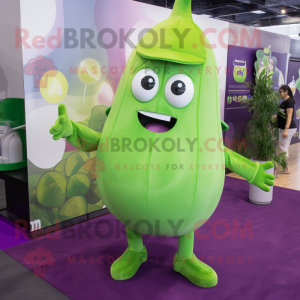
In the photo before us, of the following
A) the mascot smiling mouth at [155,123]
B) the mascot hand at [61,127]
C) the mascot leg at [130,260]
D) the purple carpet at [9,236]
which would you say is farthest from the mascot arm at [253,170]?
the purple carpet at [9,236]

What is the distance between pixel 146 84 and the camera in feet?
6.00

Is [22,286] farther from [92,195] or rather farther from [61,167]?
[92,195]

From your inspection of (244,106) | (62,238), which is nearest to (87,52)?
(62,238)

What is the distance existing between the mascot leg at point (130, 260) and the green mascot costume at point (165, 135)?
0.46m

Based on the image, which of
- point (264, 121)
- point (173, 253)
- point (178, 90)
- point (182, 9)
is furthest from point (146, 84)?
point (264, 121)

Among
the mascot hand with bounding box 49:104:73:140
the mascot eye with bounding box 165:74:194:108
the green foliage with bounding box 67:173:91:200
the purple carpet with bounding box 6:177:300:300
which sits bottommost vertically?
the purple carpet with bounding box 6:177:300:300

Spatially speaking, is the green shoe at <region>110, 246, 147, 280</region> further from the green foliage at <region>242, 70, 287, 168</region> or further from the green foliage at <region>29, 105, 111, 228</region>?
the green foliage at <region>242, 70, 287, 168</region>

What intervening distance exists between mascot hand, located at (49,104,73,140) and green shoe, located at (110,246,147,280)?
1.04m

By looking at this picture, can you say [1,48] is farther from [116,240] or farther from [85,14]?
[116,240]

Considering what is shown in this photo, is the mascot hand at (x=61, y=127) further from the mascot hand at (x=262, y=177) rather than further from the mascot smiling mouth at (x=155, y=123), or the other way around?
the mascot hand at (x=262, y=177)

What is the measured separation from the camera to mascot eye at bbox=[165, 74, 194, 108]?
1805 mm

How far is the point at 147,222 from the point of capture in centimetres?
190

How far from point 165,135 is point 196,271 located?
41.5 inches

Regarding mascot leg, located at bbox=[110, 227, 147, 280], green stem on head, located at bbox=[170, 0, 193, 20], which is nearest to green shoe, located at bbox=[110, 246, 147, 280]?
mascot leg, located at bbox=[110, 227, 147, 280]
